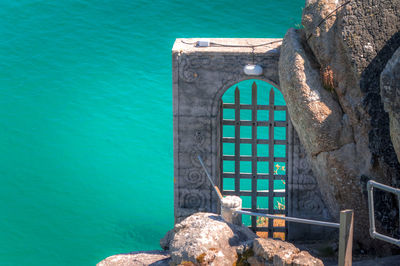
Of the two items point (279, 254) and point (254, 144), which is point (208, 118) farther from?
point (279, 254)

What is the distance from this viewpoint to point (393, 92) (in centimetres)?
698

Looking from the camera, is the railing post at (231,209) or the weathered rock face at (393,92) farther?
the railing post at (231,209)

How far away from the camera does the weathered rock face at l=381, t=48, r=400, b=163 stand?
694 cm

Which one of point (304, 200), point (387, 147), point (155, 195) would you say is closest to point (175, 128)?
point (304, 200)

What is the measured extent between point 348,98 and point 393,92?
59.6 inches

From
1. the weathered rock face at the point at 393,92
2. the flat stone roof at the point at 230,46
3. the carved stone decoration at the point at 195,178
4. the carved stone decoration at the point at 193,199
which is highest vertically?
the flat stone roof at the point at 230,46

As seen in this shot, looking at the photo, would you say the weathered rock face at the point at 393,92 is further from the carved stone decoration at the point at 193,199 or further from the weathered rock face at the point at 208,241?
the carved stone decoration at the point at 193,199

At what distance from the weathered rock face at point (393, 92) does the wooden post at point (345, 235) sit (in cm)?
165

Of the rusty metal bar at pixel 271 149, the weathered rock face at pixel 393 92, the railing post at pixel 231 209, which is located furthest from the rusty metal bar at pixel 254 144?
the weathered rock face at pixel 393 92

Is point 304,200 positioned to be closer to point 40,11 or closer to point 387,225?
point 387,225

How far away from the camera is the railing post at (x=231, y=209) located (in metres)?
7.66

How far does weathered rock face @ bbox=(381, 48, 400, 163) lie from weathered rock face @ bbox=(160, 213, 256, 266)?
2416mm

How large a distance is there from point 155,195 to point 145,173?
4.02ft

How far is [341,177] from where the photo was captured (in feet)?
28.2
